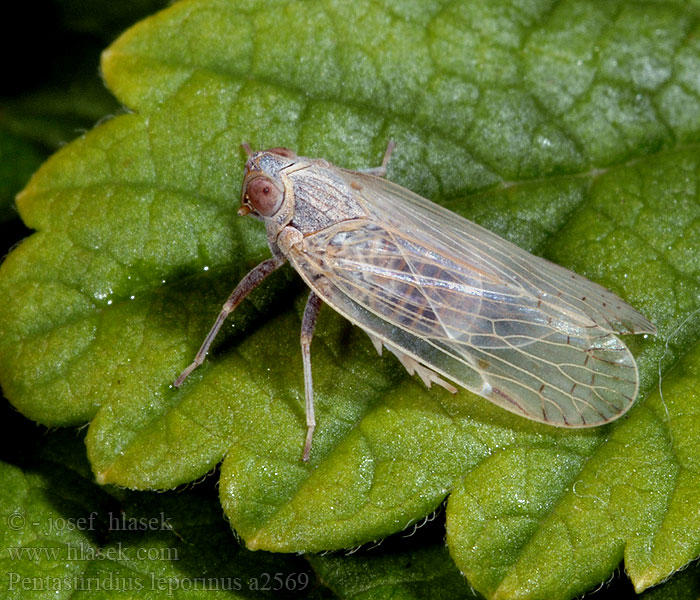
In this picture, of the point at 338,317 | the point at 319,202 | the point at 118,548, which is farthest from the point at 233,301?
the point at 118,548

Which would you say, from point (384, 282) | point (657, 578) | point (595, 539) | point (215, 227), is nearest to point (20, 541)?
point (215, 227)

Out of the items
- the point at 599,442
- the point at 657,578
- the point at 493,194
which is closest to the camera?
the point at 657,578

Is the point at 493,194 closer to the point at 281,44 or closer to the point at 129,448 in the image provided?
the point at 281,44

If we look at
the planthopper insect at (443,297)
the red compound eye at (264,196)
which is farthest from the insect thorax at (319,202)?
the red compound eye at (264,196)

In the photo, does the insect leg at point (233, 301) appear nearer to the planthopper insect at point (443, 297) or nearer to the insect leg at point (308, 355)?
the planthopper insect at point (443, 297)

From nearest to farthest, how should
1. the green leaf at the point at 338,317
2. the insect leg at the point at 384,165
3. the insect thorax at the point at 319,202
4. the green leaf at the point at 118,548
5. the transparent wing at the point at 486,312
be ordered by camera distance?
the green leaf at the point at 338,317 → the transparent wing at the point at 486,312 → the green leaf at the point at 118,548 → the insect thorax at the point at 319,202 → the insect leg at the point at 384,165

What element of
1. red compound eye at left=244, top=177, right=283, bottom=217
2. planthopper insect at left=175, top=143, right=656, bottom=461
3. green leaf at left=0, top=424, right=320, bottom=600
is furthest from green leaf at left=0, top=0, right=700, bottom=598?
green leaf at left=0, top=424, right=320, bottom=600

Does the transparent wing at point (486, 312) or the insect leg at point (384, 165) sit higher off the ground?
the insect leg at point (384, 165)
